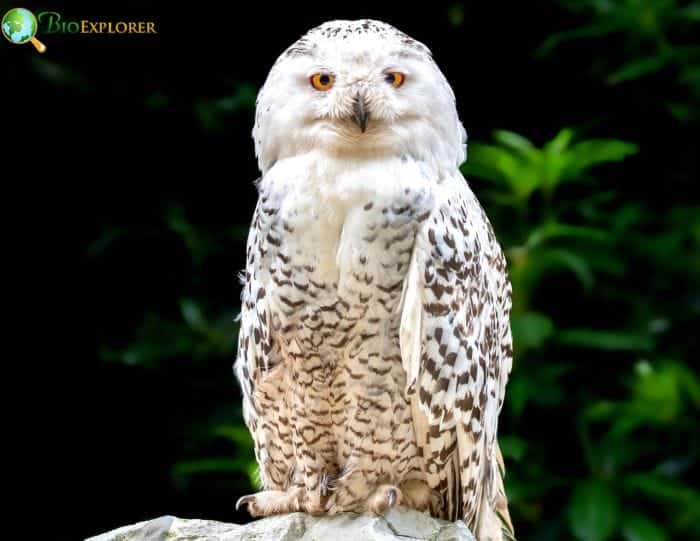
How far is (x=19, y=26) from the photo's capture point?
303 cm

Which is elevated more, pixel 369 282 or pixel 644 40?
pixel 644 40

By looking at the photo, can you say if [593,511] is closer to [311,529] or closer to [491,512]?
[491,512]

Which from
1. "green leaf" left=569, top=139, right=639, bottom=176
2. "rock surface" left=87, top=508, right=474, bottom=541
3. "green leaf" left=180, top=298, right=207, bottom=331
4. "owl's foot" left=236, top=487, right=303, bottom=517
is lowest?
"rock surface" left=87, top=508, right=474, bottom=541

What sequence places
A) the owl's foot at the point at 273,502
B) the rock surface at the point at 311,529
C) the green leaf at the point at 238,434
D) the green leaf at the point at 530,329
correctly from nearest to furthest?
1. the rock surface at the point at 311,529
2. the owl's foot at the point at 273,502
3. the green leaf at the point at 530,329
4. the green leaf at the point at 238,434

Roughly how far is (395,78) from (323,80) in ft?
0.42

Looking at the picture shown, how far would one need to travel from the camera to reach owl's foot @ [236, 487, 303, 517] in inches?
82.0

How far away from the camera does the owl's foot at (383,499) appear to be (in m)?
2.00

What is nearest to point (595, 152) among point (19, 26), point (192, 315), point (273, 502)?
point (192, 315)

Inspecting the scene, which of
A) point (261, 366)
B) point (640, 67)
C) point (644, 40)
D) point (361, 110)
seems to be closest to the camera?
point (361, 110)

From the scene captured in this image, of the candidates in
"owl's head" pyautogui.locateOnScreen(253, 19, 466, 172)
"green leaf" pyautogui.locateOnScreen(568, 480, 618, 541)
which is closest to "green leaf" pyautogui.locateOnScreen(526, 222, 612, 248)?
"green leaf" pyautogui.locateOnScreen(568, 480, 618, 541)

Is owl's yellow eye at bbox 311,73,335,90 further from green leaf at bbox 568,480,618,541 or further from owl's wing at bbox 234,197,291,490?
green leaf at bbox 568,480,618,541

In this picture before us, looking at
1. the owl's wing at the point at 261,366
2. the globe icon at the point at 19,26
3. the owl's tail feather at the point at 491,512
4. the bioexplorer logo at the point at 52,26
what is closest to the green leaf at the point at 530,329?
the owl's tail feather at the point at 491,512

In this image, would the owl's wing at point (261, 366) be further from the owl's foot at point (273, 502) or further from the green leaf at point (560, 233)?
the green leaf at point (560, 233)

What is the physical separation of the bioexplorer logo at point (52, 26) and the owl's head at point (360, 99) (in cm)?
136
